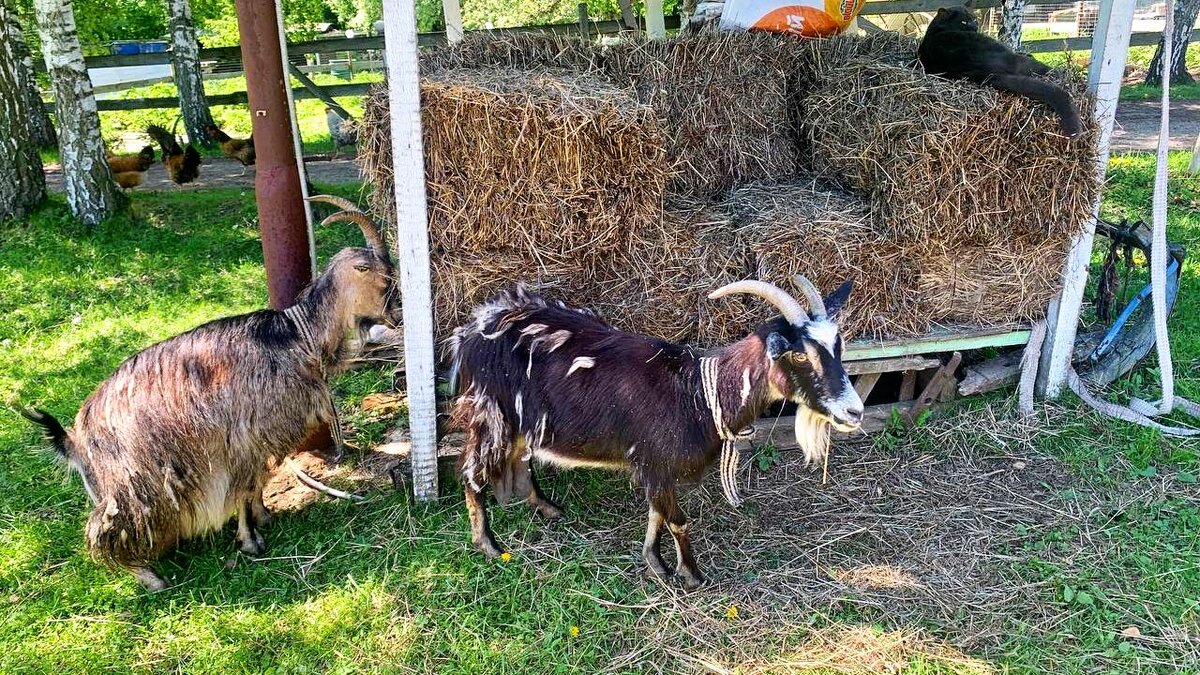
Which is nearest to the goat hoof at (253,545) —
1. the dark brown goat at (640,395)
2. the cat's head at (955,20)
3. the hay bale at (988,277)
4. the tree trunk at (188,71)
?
the dark brown goat at (640,395)

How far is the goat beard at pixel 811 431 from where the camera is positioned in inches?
146

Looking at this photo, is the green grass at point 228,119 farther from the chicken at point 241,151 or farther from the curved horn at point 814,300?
the curved horn at point 814,300

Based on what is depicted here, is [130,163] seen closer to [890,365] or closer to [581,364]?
[581,364]

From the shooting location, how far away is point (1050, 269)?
16.5 ft

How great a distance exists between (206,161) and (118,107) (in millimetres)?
2247

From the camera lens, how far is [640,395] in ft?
12.4

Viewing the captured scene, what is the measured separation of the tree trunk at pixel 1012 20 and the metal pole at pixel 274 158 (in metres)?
8.58

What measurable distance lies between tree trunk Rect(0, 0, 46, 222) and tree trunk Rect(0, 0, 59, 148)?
0.59 feet

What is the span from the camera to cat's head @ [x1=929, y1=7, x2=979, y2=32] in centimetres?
517

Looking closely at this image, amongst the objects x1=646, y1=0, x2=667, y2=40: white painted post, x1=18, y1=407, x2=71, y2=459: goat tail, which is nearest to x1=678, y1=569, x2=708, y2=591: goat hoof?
x1=18, y1=407, x2=71, y2=459: goat tail

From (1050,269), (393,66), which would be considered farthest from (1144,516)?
(393,66)

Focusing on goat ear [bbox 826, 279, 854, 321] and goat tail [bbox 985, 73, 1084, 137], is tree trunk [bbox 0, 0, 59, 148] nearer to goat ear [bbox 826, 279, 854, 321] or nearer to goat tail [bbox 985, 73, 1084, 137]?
goat ear [bbox 826, 279, 854, 321]

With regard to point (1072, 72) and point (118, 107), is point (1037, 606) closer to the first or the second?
point (1072, 72)

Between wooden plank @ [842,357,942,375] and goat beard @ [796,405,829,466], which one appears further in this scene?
wooden plank @ [842,357,942,375]
